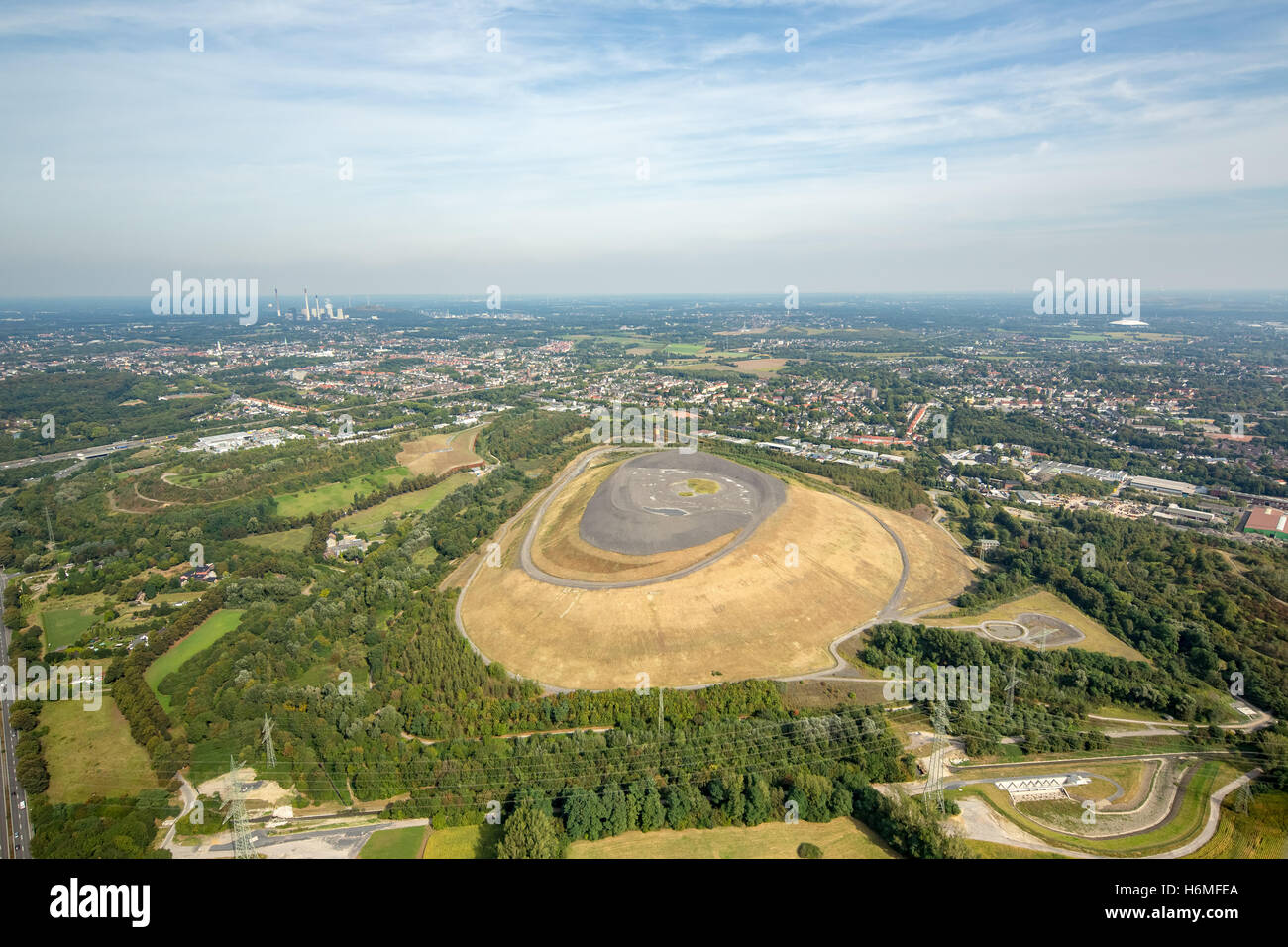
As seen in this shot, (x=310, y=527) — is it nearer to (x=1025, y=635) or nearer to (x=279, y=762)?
(x=279, y=762)

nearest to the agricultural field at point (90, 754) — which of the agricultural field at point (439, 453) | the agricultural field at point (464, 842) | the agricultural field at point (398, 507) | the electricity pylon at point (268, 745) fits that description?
the electricity pylon at point (268, 745)

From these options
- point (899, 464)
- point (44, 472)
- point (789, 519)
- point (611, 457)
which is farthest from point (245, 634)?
point (899, 464)

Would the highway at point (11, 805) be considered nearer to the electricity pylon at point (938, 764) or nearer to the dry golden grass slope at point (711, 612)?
the dry golden grass slope at point (711, 612)

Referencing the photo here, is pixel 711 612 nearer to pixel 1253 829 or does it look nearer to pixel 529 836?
pixel 529 836

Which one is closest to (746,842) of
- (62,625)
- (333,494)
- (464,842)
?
(464,842)
